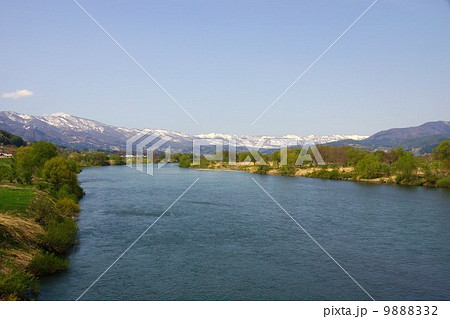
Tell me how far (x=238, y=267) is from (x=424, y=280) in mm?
6100

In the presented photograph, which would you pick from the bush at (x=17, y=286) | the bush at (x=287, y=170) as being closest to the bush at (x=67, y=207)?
the bush at (x=17, y=286)

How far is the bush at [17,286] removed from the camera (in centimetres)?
1021

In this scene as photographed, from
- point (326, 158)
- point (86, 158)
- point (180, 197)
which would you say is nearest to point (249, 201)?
point (180, 197)

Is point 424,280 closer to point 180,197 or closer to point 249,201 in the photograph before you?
point 249,201

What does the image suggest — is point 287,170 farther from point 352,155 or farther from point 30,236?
point 30,236

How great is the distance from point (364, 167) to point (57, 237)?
135ft

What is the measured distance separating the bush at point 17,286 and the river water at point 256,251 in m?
0.47

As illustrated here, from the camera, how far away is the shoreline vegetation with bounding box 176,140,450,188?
44469mm

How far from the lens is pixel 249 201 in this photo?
29922 millimetres

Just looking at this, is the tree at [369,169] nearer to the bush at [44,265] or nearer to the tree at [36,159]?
the tree at [36,159]

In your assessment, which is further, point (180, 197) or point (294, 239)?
point (180, 197)

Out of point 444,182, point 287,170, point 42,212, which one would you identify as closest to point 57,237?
point 42,212

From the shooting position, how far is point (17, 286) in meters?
10.4

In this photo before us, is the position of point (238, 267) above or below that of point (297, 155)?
below
